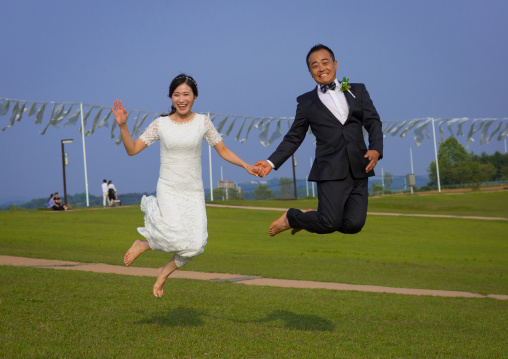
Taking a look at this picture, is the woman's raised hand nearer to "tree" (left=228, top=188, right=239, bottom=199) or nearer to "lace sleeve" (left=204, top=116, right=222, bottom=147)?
"lace sleeve" (left=204, top=116, right=222, bottom=147)

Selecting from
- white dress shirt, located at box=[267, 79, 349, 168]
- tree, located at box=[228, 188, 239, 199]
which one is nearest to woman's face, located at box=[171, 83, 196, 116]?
white dress shirt, located at box=[267, 79, 349, 168]

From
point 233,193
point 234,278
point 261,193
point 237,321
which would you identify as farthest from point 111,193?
point 237,321

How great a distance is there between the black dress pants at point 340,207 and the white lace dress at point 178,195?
1161mm

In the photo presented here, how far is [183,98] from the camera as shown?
6.41 meters

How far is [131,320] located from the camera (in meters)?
7.47

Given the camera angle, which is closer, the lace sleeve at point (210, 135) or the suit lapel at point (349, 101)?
the suit lapel at point (349, 101)

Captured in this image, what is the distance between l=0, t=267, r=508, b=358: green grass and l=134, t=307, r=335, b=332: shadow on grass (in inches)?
0.6

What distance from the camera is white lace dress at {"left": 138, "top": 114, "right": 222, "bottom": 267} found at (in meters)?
6.28

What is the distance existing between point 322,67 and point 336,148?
879 mm

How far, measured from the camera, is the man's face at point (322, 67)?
6359mm

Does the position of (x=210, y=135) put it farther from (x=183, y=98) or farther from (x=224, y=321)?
(x=224, y=321)

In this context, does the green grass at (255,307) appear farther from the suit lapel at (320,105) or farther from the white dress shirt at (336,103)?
the suit lapel at (320,105)

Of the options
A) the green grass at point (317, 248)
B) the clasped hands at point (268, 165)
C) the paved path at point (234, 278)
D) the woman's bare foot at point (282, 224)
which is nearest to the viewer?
the clasped hands at point (268, 165)

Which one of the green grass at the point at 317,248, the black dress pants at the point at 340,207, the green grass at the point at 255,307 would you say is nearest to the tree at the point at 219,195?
the green grass at the point at 317,248
